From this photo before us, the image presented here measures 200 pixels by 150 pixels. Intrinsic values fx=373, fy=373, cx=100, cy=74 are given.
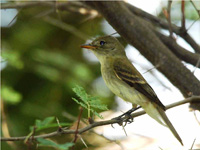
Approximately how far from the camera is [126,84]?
371cm

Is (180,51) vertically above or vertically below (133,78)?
above

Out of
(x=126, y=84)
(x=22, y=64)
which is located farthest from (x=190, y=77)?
(x=22, y=64)

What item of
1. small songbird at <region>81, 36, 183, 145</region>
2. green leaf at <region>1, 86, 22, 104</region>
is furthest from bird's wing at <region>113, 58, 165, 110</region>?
green leaf at <region>1, 86, 22, 104</region>

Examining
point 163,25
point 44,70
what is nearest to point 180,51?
point 163,25

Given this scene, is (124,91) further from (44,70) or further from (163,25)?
(44,70)

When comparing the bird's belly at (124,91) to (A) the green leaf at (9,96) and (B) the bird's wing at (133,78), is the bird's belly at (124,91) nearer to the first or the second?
(B) the bird's wing at (133,78)

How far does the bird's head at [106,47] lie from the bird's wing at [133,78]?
0.87ft

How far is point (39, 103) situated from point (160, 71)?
1.66 metres

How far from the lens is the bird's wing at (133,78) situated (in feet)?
11.8

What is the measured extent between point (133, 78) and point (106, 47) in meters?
0.71

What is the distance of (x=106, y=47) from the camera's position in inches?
171

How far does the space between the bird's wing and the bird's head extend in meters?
0.26

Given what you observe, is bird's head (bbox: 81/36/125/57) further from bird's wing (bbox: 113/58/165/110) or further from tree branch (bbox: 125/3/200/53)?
tree branch (bbox: 125/3/200/53)

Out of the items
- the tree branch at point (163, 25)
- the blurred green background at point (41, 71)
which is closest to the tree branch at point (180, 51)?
the tree branch at point (163, 25)
